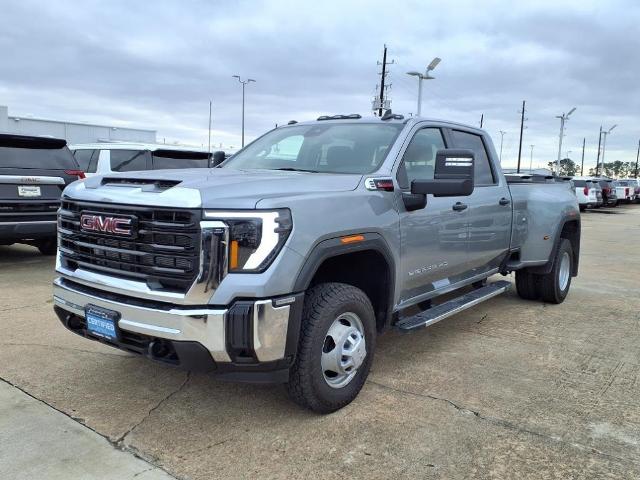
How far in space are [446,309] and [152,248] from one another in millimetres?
2468

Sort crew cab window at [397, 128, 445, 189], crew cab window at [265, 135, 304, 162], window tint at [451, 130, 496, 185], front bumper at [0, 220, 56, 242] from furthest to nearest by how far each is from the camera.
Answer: front bumper at [0, 220, 56, 242]
window tint at [451, 130, 496, 185]
crew cab window at [265, 135, 304, 162]
crew cab window at [397, 128, 445, 189]

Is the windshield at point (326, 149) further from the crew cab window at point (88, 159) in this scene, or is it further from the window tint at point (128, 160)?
the crew cab window at point (88, 159)

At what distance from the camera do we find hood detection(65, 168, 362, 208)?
2.95 meters

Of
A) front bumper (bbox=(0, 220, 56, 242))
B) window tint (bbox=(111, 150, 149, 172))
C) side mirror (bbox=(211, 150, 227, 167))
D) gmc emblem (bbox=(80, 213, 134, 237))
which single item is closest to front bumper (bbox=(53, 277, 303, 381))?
gmc emblem (bbox=(80, 213, 134, 237))

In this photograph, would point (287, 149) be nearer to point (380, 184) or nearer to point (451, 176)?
point (380, 184)

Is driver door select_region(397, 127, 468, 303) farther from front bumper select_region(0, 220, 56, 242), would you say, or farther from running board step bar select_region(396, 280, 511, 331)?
front bumper select_region(0, 220, 56, 242)

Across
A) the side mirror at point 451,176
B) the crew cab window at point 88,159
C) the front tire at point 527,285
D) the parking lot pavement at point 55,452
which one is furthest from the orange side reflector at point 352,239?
the crew cab window at point 88,159

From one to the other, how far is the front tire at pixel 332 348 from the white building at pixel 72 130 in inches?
1533

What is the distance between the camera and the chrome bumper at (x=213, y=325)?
9.39ft

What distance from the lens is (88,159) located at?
11227 millimetres

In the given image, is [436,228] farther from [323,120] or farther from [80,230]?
[80,230]

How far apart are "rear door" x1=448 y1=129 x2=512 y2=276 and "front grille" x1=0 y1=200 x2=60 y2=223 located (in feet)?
18.2

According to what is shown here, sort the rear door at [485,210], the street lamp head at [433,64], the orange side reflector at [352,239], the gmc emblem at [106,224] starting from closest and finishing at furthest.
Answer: the gmc emblem at [106,224], the orange side reflector at [352,239], the rear door at [485,210], the street lamp head at [433,64]

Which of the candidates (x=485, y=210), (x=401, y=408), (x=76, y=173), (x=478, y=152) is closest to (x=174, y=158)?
(x=76, y=173)
